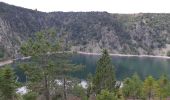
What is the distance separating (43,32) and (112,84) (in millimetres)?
32865

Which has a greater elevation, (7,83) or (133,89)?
(7,83)

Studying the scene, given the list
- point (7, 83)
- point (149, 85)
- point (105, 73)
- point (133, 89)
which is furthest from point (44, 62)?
point (133, 89)

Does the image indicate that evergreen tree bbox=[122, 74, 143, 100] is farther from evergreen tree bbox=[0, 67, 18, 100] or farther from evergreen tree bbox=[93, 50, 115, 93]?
evergreen tree bbox=[0, 67, 18, 100]

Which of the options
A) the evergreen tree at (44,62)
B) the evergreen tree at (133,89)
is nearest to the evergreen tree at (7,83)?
the evergreen tree at (44,62)

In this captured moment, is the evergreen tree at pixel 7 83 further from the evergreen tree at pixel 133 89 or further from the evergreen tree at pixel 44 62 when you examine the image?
the evergreen tree at pixel 133 89

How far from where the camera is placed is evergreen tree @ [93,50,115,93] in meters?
63.2

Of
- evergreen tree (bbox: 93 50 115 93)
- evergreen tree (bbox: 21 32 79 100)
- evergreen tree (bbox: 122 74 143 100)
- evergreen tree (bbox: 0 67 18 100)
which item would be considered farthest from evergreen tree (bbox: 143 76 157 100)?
evergreen tree (bbox: 0 67 18 100)

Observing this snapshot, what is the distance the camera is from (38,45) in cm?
3481

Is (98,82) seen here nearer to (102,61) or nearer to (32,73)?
(102,61)

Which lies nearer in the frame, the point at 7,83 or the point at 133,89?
the point at 7,83

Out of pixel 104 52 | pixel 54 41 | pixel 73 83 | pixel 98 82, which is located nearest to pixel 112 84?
pixel 98 82

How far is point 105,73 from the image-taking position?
63.8m

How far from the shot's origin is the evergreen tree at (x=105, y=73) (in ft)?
207

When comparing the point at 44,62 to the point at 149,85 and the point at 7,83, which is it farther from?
the point at 149,85
